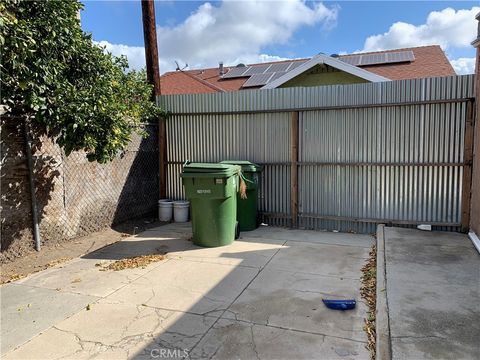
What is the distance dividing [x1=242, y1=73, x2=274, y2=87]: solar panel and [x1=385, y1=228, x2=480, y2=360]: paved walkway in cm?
1086

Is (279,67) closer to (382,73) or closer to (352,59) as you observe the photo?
(352,59)

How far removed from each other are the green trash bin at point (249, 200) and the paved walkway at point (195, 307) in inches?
48.9

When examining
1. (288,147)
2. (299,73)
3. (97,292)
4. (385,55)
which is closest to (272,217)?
(288,147)

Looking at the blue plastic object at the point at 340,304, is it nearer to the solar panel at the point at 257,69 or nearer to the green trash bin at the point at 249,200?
the green trash bin at the point at 249,200

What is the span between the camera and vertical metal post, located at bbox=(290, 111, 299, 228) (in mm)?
7359

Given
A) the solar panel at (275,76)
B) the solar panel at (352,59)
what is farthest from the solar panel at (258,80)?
the solar panel at (352,59)

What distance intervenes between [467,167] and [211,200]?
4.37 meters

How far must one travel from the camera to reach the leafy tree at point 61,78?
446 cm

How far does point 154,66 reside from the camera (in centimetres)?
863

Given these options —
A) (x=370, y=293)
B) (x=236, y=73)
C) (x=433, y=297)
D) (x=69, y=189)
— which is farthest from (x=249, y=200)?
(x=236, y=73)

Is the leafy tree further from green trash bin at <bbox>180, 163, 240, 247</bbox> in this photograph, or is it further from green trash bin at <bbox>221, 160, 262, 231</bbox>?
green trash bin at <bbox>221, 160, 262, 231</bbox>

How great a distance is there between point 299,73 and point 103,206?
29.0ft

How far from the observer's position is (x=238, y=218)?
23.5ft

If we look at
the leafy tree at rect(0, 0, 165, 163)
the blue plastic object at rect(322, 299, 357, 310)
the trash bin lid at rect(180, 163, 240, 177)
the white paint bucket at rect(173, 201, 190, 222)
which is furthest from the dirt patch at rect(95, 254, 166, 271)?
the blue plastic object at rect(322, 299, 357, 310)
